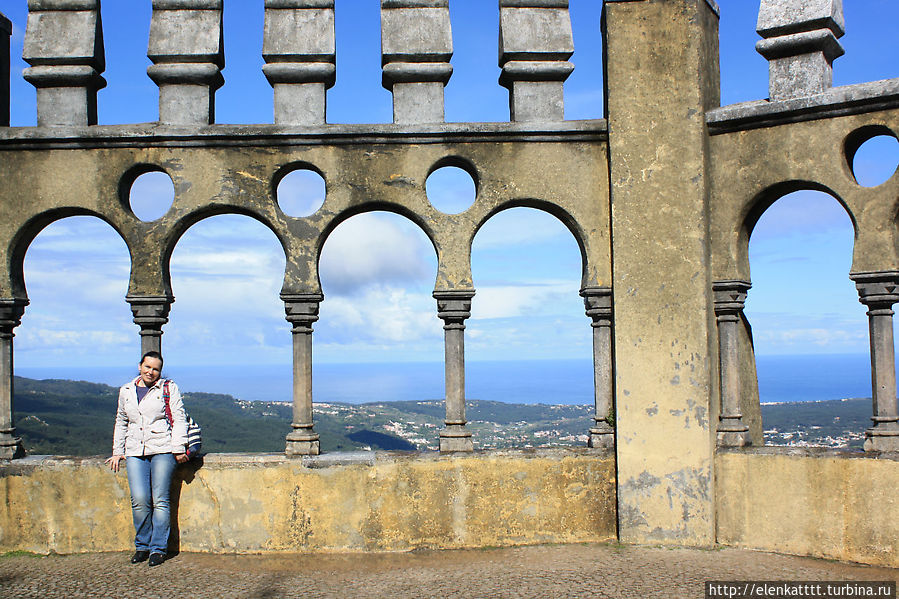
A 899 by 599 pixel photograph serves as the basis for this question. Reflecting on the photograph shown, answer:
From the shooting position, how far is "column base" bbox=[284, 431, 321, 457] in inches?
257

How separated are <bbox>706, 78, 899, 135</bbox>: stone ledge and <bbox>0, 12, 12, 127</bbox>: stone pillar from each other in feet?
21.3

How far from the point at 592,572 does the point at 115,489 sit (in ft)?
13.3

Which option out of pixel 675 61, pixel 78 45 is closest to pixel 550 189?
pixel 675 61

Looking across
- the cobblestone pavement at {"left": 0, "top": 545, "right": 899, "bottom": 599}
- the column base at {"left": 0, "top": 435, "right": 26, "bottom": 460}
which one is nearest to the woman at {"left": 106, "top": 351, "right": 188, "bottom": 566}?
the cobblestone pavement at {"left": 0, "top": 545, "right": 899, "bottom": 599}

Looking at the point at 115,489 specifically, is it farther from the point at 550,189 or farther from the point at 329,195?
the point at 550,189

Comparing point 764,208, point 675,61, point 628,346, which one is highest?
point 675,61

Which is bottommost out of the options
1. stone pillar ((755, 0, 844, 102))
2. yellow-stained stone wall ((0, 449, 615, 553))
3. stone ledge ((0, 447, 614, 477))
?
yellow-stained stone wall ((0, 449, 615, 553))

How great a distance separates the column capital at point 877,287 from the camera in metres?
5.84

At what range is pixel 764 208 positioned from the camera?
661cm

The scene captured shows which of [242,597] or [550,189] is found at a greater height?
[550,189]

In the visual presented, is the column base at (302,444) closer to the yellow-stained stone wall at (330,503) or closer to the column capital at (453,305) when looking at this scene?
the yellow-stained stone wall at (330,503)

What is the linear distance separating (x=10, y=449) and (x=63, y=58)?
11.6ft

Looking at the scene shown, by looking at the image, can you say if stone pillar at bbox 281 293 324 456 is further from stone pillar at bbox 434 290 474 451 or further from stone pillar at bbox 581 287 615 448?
stone pillar at bbox 581 287 615 448

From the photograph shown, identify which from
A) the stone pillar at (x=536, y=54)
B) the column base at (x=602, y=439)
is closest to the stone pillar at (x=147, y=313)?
the stone pillar at (x=536, y=54)
